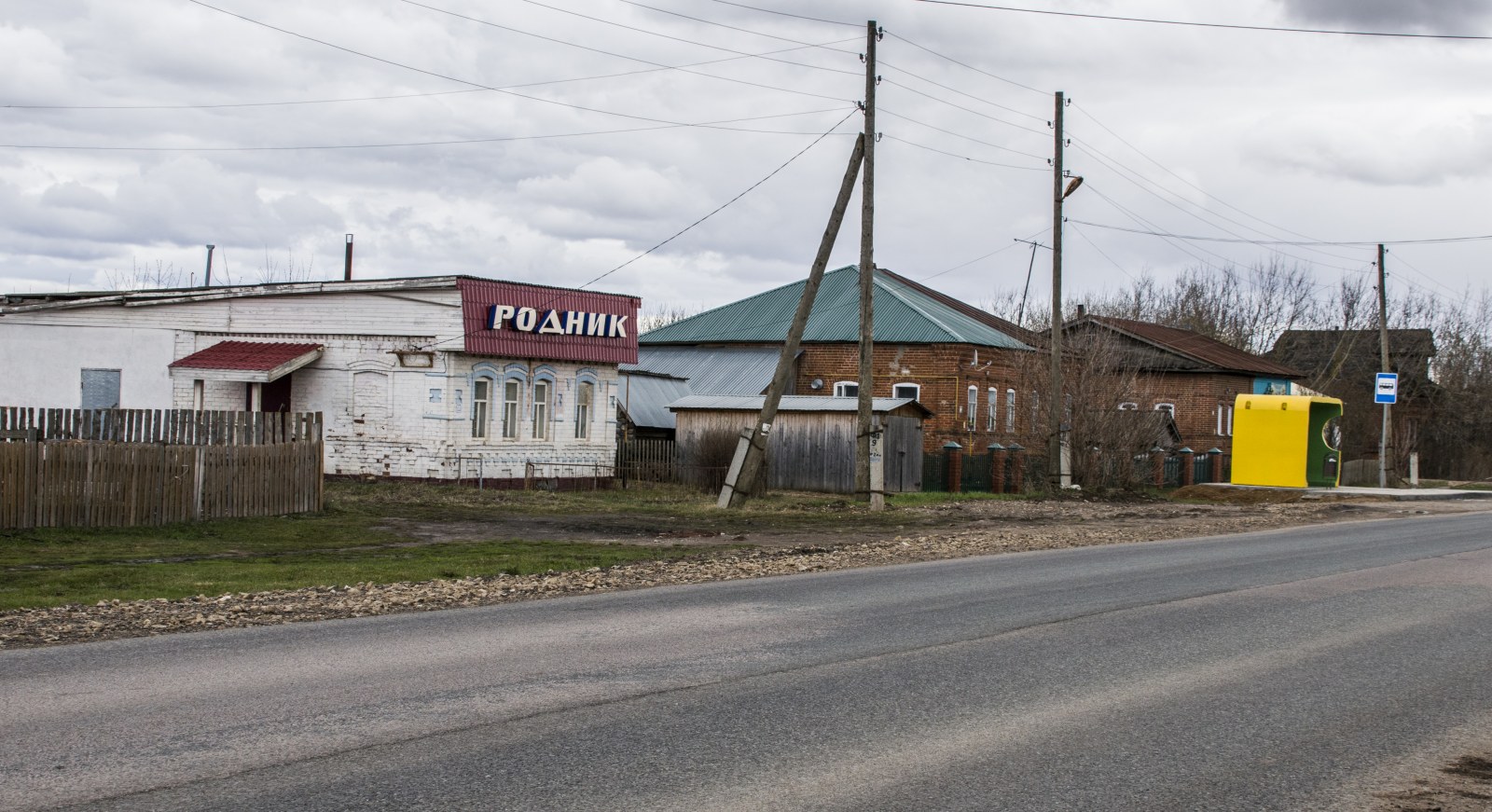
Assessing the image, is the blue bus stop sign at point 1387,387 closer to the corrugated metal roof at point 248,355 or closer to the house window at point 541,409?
the house window at point 541,409

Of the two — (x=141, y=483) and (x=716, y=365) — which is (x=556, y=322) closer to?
(x=141, y=483)

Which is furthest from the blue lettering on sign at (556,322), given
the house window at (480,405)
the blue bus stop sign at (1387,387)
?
the blue bus stop sign at (1387,387)

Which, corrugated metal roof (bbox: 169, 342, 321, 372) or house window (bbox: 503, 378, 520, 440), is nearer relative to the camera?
corrugated metal roof (bbox: 169, 342, 321, 372)

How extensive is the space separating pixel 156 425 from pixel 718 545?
27.8 feet

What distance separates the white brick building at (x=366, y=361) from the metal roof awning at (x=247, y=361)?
0.05 m

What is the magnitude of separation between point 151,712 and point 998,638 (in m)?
5.95

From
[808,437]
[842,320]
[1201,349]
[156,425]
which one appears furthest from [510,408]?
[1201,349]

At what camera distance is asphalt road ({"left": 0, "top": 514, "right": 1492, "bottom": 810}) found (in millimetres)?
6043

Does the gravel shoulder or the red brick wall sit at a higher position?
the red brick wall

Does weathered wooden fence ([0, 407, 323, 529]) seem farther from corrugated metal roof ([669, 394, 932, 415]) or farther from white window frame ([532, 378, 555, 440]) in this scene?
corrugated metal roof ([669, 394, 932, 415])

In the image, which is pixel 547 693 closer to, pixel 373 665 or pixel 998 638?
pixel 373 665

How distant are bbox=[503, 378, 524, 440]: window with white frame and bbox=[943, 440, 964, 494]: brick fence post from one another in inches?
535

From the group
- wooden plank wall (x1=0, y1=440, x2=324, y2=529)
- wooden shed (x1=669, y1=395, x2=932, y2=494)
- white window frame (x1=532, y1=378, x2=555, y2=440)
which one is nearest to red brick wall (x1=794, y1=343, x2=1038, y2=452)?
wooden shed (x1=669, y1=395, x2=932, y2=494)

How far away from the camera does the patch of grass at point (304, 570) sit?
1277cm
